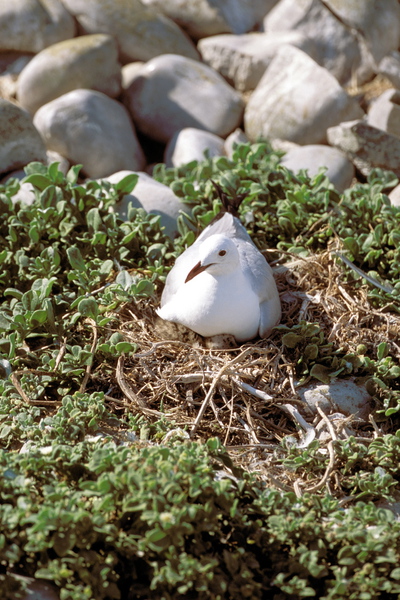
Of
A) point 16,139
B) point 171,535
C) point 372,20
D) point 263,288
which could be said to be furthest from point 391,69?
point 171,535

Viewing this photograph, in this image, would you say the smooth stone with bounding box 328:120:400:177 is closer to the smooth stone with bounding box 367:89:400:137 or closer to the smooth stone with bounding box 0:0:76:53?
the smooth stone with bounding box 367:89:400:137

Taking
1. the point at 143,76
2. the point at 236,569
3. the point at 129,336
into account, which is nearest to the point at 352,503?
the point at 236,569

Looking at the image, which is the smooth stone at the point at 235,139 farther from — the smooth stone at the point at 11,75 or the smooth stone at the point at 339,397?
the smooth stone at the point at 339,397

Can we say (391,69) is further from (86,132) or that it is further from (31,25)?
(31,25)

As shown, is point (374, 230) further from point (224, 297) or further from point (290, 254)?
point (224, 297)

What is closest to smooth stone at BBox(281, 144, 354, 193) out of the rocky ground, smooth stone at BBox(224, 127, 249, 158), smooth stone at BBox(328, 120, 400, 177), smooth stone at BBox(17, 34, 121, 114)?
the rocky ground

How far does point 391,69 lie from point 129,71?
2420 mm

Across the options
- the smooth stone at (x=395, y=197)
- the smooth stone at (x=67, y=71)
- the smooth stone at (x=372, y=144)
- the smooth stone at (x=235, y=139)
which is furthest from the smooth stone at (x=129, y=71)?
the smooth stone at (x=395, y=197)

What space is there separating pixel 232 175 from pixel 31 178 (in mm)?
1231

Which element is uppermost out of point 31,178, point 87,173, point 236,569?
point 31,178

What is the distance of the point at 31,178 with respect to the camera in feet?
13.6

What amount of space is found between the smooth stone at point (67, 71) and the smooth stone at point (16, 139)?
1251mm

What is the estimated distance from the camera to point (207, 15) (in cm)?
705

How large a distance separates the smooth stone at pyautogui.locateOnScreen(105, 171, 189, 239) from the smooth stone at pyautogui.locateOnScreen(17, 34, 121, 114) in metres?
2.16
